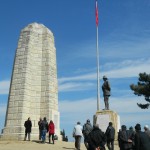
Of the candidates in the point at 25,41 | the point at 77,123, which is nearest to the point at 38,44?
the point at 25,41

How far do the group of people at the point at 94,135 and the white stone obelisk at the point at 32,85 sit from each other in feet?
28.9

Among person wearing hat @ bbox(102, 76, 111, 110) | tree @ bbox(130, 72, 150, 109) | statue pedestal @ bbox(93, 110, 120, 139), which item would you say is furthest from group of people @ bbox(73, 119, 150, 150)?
tree @ bbox(130, 72, 150, 109)

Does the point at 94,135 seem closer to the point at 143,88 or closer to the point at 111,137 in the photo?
the point at 111,137

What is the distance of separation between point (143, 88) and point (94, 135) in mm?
27215

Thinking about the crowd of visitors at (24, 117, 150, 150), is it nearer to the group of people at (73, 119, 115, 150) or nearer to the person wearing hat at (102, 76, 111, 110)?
the group of people at (73, 119, 115, 150)

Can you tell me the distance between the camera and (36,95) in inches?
1095

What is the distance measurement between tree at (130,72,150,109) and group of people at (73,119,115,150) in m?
20.1

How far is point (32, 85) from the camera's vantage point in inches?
1096

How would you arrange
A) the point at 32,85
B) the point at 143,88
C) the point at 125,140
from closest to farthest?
the point at 125,140, the point at 32,85, the point at 143,88

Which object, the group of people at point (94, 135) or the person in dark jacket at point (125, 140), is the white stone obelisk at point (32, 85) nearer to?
the group of people at point (94, 135)

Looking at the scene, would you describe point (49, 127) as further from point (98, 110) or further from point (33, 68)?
point (33, 68)

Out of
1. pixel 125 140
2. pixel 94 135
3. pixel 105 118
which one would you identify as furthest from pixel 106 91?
pixel 94 135

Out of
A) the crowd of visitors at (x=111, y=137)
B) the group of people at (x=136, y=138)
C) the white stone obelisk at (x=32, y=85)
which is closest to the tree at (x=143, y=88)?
the white stone obelisk at (x=32, y=85)

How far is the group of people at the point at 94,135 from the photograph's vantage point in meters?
10.3
